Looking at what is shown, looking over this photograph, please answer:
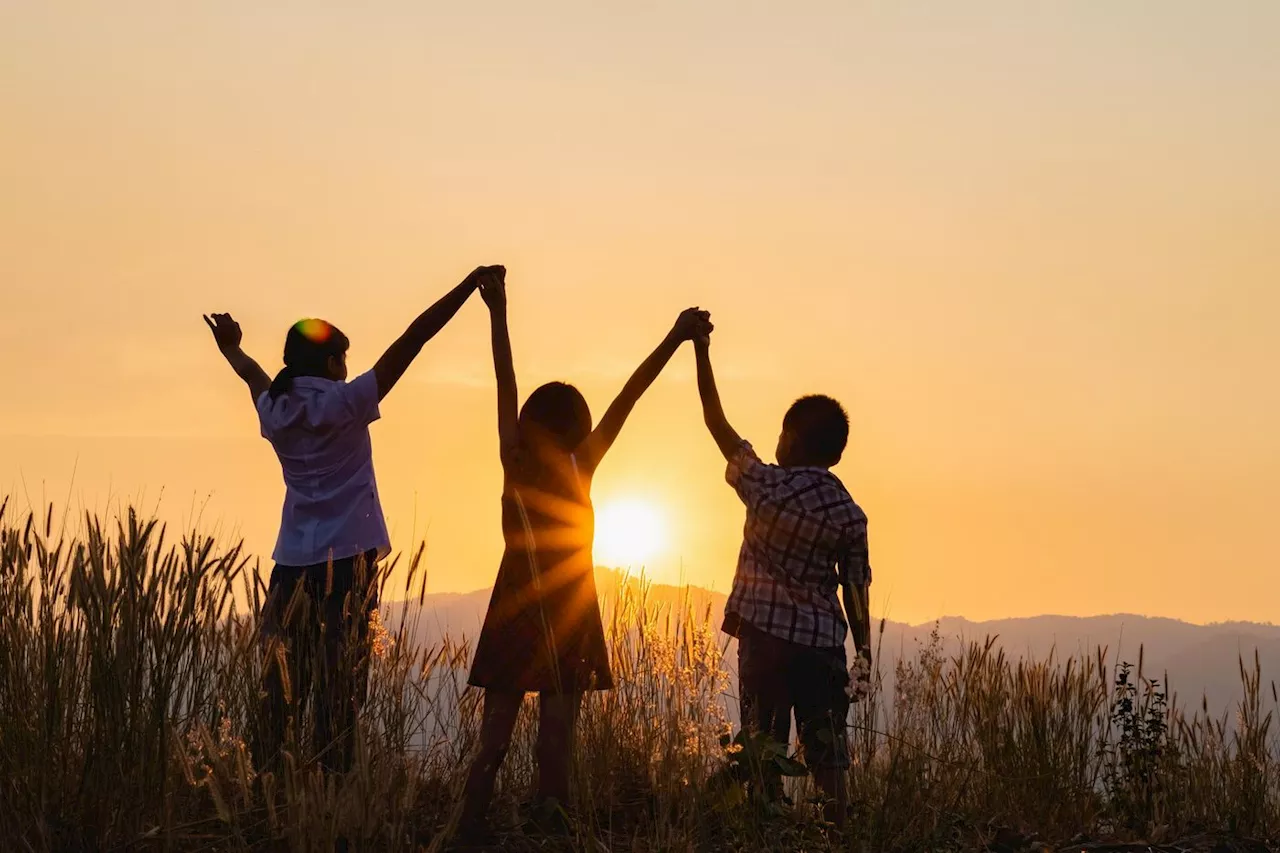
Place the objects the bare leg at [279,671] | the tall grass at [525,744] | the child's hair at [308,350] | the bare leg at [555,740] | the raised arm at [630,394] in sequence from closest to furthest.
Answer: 1. the tall grass at [525,744]
2. the bare leg at [279,671]
3. the bare leg at [555,740]
4. the raised arm at [630,394]
5. the child's hair at [308,350]

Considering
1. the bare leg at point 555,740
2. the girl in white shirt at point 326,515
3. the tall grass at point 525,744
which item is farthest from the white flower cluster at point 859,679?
the girl in white shirt at point 326,515

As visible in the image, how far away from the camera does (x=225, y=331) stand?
15.5 feet

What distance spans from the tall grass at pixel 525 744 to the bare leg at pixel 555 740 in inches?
4.0

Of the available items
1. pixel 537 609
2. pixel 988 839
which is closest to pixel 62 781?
pixel 537 609

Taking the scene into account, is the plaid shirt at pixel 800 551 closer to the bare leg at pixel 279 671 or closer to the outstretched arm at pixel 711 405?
the outstretched arm at pixel 711 405

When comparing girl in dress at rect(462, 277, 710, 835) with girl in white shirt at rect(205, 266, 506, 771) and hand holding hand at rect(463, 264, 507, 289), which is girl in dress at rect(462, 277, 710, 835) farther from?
girl in white shirt at rect(205, 266, 506, 771)

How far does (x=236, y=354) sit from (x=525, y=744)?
72.3 inches

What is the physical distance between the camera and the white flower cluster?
3711 millimetres

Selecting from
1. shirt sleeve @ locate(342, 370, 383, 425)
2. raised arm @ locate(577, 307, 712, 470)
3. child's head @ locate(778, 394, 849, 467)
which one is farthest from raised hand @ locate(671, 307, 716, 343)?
shirt sleeve @ locate(342, 370, 383, 425)

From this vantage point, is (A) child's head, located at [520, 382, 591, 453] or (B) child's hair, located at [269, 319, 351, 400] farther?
(B) child's hair, located at [269, 319, 351, 400]

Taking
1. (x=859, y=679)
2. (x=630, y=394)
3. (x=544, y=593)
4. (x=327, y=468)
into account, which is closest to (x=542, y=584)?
(x=544, y=593)

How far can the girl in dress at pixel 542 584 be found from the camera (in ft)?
13.2

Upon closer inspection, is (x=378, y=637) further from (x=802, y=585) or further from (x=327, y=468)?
(x=802, y=585)

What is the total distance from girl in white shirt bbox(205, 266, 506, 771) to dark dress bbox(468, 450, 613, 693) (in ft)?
1.31
